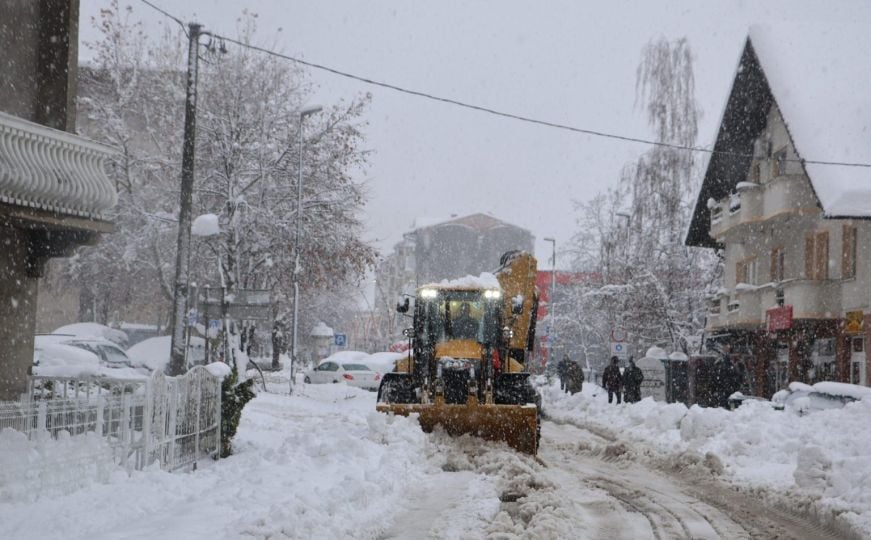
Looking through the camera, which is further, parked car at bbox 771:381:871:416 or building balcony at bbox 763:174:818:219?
building balcony at bbox 763:174:818:219

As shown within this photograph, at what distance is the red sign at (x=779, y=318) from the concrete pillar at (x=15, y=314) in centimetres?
1967

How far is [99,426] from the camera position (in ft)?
33.1

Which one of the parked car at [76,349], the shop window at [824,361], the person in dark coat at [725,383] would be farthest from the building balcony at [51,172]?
the shop window at [824,361]

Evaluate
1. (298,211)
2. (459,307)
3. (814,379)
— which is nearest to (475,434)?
(459,307)

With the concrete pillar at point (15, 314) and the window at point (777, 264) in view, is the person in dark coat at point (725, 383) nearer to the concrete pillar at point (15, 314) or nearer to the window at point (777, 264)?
the window at point (777, 264)

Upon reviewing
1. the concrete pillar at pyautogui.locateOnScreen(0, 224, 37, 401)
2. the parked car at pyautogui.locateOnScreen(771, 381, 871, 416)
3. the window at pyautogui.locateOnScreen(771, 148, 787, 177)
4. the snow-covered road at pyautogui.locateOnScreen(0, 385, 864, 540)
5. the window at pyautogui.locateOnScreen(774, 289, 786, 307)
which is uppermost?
the window at pyautogui.locateOnScreen(771, 148, 787, 177)

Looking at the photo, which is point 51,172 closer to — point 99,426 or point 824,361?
point 99,426

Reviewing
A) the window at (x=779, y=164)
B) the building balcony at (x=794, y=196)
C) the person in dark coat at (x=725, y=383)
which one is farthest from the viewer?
the window at (x=779, y=164)

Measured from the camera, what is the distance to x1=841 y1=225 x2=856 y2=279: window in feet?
82.6

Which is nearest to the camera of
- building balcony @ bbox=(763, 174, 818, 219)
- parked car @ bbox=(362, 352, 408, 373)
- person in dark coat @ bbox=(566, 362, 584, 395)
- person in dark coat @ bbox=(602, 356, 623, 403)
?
building balcony @ bbox=(763, 174, 818, 219)

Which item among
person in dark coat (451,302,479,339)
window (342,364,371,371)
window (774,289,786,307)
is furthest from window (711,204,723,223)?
person in dark coat (451,302,479,339)

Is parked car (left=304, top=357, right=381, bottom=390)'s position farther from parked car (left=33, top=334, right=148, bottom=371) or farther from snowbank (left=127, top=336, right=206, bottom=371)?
parked car (left=33, top=334, right=148, bottom=371)

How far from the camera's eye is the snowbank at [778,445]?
9938 mm

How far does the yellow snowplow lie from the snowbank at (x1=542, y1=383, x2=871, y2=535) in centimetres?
237
